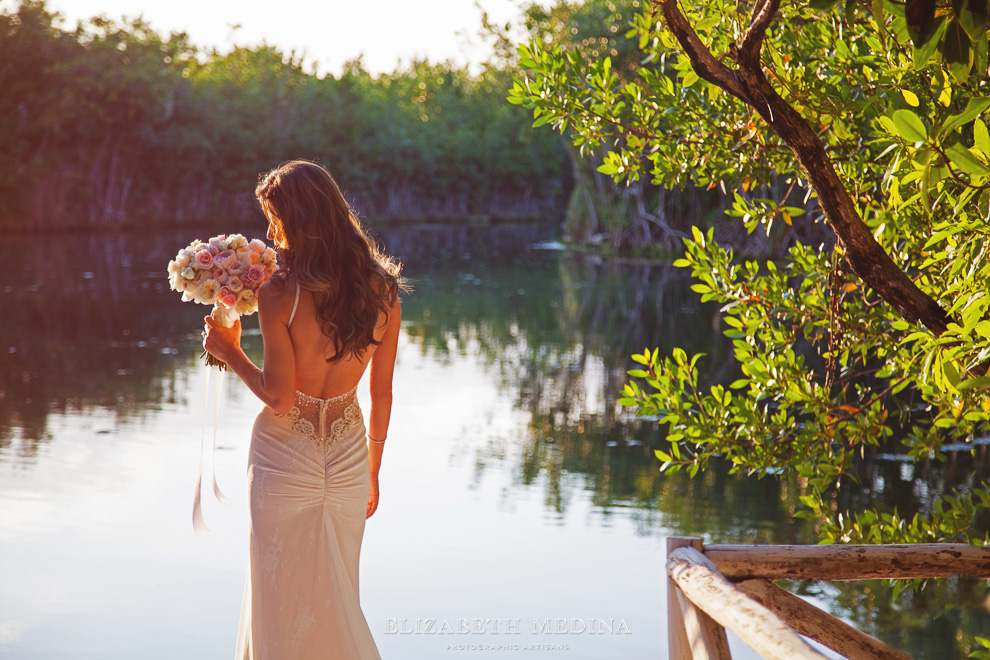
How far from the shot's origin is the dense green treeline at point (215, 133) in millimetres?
36156

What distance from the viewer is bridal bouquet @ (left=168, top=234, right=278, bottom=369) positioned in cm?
310

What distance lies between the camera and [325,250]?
300cm

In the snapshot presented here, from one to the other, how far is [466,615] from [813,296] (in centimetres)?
227

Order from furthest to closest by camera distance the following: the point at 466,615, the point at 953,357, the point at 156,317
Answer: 1. the point at 156,317
2. the point at 466,615
3. the point at 953,357

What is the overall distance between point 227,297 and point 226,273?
85mm

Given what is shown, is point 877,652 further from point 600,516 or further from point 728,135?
point 600,516

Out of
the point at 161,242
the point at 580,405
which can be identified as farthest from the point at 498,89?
the point at 580,405

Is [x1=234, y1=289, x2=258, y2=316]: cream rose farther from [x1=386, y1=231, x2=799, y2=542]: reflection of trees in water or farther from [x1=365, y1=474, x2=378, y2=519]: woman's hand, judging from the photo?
[x1=386, y1=231, x2=799, y2=542]: reflection of trees in water

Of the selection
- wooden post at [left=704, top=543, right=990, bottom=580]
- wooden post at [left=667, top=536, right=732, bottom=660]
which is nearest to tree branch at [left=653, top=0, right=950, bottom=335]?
wooden post at [left=704, top=543, right=990, bottom=580]

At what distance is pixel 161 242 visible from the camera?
32.5m

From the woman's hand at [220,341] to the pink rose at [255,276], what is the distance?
0.13m

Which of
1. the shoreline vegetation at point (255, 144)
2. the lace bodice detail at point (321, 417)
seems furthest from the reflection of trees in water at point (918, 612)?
the shoreline vegetation at point (255, 144)

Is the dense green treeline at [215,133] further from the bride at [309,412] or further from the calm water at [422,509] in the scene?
the bride at [309,412]

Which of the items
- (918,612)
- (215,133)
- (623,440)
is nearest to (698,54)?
(918,612)
